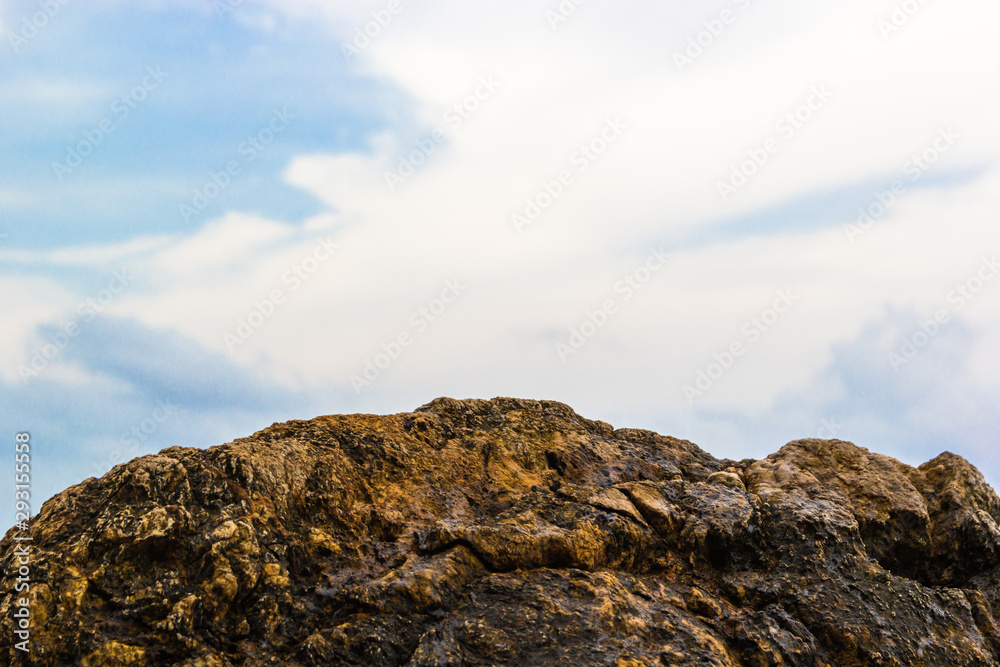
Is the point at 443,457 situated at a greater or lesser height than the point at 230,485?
greater

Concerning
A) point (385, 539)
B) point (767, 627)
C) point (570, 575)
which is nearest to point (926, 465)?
point (767, 627)

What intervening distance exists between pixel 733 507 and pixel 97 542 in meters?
8.61

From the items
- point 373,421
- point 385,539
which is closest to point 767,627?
point 385,539

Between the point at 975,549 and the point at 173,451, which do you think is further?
the point at 975,549

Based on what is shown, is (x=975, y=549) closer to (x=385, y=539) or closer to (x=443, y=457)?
(x=443, y=457)

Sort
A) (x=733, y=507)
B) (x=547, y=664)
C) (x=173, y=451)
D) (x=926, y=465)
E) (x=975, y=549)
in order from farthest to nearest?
(x=926, y=465), (x=975, y=549), (x=733, y=507), (x=173, y=451), (x=547, y=664)

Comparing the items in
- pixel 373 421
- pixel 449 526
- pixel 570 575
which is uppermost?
pixel 373 421

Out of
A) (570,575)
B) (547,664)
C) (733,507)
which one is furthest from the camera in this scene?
(733,507)

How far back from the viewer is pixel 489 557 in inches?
374

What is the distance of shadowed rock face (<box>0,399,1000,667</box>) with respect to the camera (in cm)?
838

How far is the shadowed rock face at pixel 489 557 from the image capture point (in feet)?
27.5

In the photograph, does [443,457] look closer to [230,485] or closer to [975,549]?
[230,485]

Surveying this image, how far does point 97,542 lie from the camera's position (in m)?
8.61

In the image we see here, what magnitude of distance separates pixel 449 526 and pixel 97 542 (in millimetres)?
4153
